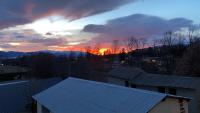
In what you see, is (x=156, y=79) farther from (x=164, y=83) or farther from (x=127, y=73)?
(x=127, y=73)

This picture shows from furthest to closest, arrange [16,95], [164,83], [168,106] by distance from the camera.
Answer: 1. [16,95]
2. [164,83]
3. [168,106]

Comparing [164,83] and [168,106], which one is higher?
[168,106]

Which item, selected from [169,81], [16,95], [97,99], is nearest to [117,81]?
[169,81]

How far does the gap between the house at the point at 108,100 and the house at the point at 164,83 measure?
10978 millimetres

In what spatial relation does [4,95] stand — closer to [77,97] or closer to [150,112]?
[77,97]

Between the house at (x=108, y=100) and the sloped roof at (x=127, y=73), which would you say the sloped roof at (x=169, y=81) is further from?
the house at (x=108, y=100)

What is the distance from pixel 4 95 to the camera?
121ft

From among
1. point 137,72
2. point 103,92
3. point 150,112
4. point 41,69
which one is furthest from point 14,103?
point 41,69

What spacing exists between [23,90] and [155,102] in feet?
82.1

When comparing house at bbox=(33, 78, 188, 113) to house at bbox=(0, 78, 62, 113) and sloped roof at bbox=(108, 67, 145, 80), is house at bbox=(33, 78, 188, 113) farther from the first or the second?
sloped roof at bbox=(108, 67, 145, 80)

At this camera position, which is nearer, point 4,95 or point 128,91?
point 128,91

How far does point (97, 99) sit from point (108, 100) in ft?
4.63

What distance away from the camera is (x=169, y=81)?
35031mm

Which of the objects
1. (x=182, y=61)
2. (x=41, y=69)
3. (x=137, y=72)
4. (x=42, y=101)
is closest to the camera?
(x=42, y=101)
